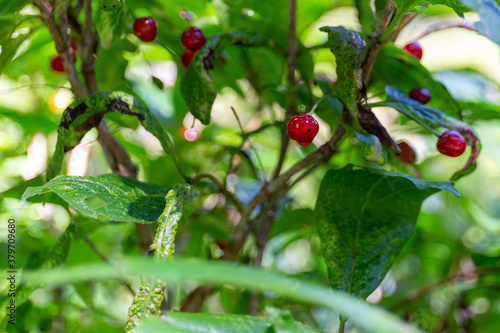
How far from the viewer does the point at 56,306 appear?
1.00 metres

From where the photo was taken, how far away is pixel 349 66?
55 centimetres

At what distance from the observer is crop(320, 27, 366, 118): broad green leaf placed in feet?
1.78

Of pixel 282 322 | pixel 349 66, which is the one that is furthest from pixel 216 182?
pixel 282 322

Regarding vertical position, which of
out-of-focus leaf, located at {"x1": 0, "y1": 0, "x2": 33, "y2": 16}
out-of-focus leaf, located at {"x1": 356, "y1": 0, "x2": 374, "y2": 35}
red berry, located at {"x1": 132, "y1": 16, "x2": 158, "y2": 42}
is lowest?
out-of-focus leaf, located at {"x1": 356, "y1": 0, "x2": 374, "y2": 35}

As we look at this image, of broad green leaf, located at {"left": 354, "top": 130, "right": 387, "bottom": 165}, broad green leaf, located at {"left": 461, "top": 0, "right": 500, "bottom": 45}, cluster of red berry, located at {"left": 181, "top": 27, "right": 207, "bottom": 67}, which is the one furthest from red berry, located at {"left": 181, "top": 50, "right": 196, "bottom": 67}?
broad green leaf, located at {"left": 461, "top": 0, "right": 500, "bottom": 45}

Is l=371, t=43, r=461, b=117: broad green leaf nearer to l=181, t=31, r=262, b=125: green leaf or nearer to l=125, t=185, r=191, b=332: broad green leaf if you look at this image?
l=181, t=31, r=262, b=125: green leaf

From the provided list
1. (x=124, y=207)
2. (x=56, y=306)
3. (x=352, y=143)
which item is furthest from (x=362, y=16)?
(x=56, y=306)

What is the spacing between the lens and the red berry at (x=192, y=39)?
722 millimetres

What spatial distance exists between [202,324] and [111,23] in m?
0.42

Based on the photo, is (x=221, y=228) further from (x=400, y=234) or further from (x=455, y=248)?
(x=455, y=248)

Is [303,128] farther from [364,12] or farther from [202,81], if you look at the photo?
[364,12]

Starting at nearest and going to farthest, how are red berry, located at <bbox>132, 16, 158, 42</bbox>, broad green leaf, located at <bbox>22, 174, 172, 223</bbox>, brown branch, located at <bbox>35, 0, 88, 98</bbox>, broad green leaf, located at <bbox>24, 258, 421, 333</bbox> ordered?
broad green leaf, located at <bbox>24, 258, 421, 333</bbox> → broad green leaf, located at <bbox>22, 174, 172, 223</bbox> → brown branch, located at <bbox>35, 0, 88, 98</bbox> → red berry, located at <bbox>132, 16, 158, 42</bbox>

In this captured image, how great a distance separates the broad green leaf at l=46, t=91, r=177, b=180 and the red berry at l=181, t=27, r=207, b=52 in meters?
0.18

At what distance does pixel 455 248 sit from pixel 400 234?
1.82ft
